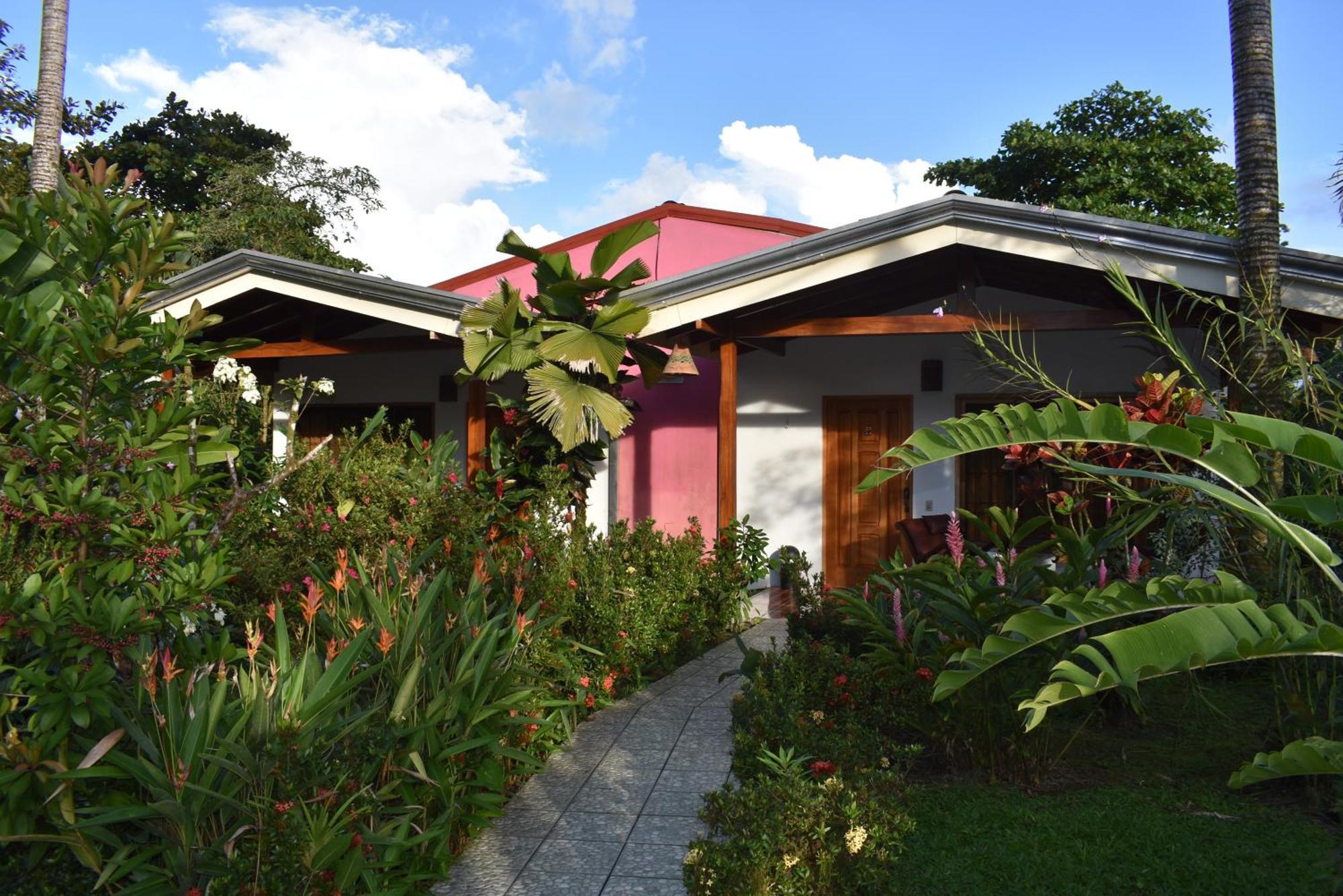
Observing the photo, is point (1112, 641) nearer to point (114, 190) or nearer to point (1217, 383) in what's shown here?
point (114, 190)

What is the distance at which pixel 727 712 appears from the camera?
5879mm

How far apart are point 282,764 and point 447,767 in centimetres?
87

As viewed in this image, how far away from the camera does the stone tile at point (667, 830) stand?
4004mm

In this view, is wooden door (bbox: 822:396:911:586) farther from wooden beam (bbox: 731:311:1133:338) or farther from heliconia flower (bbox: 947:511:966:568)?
heliconia flower (bbox: 947:511:966:568)

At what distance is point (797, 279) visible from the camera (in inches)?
328

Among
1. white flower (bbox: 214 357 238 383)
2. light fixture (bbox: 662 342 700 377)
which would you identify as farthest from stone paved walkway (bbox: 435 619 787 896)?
white flower (bbox: 214 357 238 383)

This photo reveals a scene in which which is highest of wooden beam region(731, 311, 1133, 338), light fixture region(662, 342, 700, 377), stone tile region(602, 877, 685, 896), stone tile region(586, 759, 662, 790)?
wooden beam region(731, 311, 1133, 338)

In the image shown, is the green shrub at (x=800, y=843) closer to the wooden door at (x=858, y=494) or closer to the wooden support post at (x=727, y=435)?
the wooden support post at (x=727, y=435)

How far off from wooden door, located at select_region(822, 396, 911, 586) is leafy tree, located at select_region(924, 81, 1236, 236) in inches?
554

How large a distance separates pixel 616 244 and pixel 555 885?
5.88 m

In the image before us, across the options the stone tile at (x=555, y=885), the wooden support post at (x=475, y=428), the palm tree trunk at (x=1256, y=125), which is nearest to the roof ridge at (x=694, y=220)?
the wooden support post at (x=475, y=428)

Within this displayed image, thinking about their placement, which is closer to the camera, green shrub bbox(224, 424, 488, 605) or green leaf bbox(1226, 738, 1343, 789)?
green leaf bbox(1226, 738, 1343, 789)

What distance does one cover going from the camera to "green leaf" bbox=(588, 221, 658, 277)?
8367mm

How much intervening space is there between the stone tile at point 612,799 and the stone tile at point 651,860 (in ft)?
1.27
